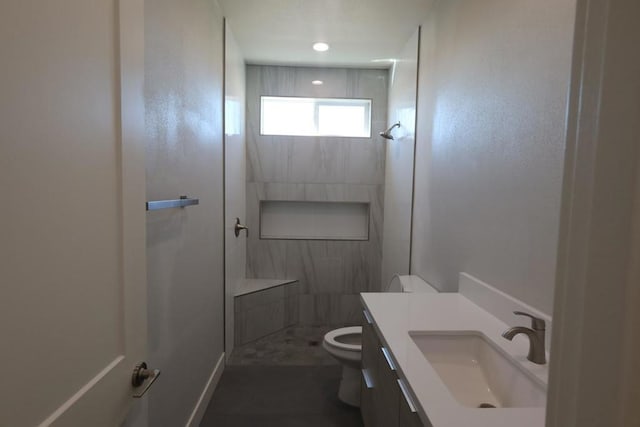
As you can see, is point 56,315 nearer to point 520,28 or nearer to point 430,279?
point 520,28

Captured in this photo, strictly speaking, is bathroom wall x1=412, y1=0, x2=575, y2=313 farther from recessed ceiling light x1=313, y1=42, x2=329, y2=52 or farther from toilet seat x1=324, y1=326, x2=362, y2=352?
recessed ceiling light x1=313, y1=42, x2=329, y2=52

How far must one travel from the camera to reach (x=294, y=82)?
357 centimetres

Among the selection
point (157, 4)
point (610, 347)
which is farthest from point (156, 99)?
point (610, 347)

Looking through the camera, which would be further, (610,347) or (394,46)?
(394,46)

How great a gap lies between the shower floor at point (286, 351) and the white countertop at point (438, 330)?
147 cm

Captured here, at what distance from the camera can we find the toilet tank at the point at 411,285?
2.17m

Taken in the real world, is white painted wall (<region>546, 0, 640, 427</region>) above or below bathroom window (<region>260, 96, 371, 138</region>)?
below

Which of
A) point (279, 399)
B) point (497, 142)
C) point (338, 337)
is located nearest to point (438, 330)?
point (497, 142)

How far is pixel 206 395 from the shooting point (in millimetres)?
2293

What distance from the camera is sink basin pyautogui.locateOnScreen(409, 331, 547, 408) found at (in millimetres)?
1087

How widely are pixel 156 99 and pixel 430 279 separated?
1793mm

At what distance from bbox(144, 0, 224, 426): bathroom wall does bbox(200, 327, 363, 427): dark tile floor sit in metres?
0.24

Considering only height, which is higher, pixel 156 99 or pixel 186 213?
pixel 156 99

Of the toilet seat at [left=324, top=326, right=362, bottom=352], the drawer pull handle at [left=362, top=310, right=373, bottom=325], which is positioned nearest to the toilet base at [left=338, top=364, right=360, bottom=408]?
the toilet seat at [left=324, top=326, right=362, bottom=352]
